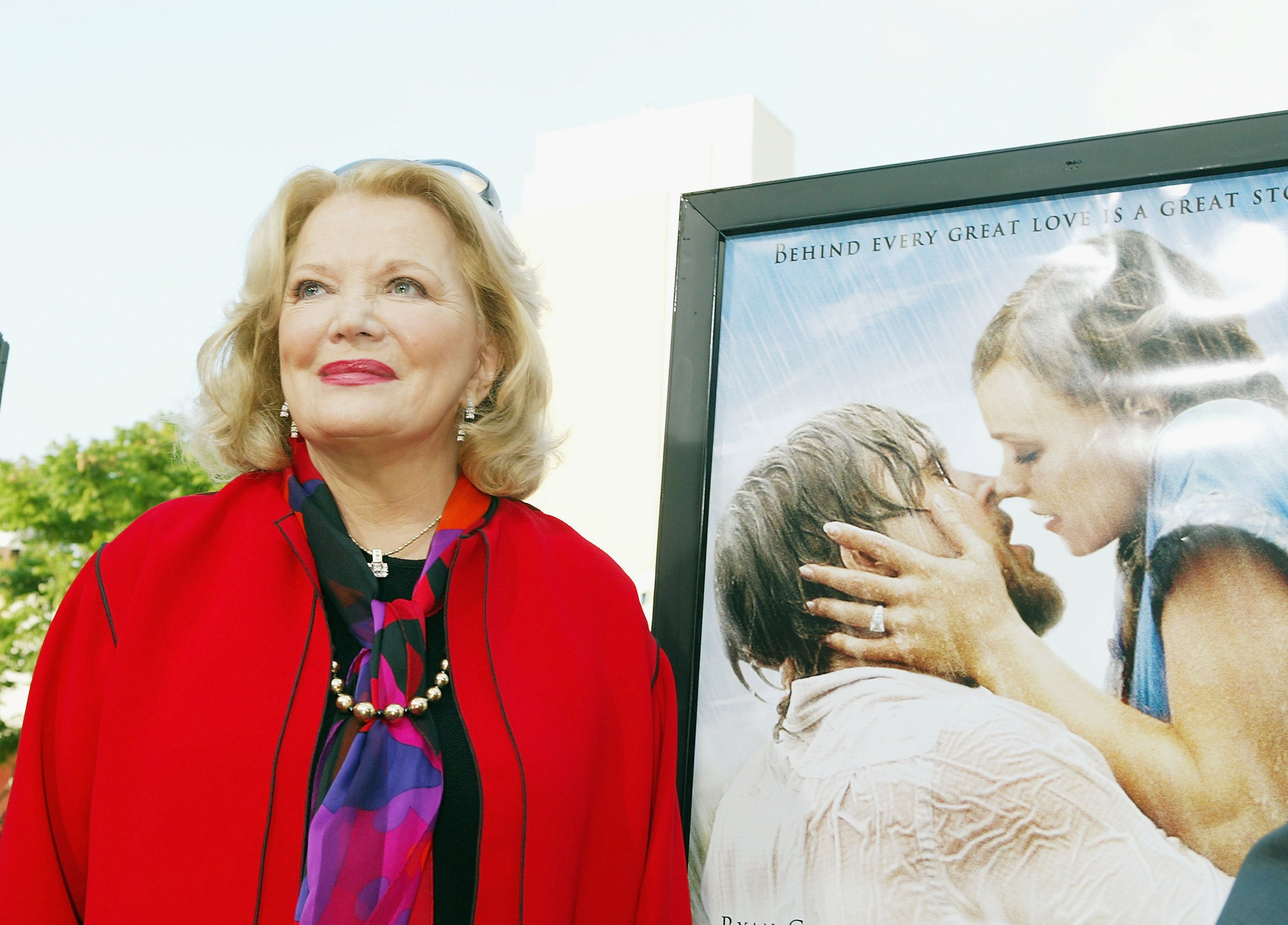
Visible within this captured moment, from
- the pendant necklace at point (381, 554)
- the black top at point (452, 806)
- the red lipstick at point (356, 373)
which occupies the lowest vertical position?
the black top at point (452, 806)

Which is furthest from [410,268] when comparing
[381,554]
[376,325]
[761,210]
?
[761,210]

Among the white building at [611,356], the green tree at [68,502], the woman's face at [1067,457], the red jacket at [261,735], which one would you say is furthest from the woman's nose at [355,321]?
the green tree at [68,502]

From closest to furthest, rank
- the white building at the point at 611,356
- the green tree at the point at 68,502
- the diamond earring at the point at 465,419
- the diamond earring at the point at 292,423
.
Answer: the diamond earring at the point at 292,423
the diamond earring at the point at 465,419
the white building at the point at 611,356
the green tree at the point at 68,502

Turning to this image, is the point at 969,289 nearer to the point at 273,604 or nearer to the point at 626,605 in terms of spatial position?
the point at 626,605

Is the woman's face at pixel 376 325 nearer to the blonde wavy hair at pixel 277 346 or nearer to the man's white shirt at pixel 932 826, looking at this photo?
the blonde wavy hair at pixel 277 346

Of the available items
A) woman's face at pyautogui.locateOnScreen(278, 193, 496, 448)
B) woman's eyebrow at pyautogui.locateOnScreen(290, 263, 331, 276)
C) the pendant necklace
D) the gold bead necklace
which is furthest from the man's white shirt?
woman's eyebrow at pyautogui.locateOnScreen(290, 263, 331, 276)

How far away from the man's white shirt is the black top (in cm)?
42

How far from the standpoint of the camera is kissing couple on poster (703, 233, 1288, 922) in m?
1.55

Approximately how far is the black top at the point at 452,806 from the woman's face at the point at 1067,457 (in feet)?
3.16

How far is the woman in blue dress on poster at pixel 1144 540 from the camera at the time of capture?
1531mm

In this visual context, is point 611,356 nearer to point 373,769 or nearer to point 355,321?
point 355,321

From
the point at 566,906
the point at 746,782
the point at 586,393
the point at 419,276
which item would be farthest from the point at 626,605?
the point at 586,393

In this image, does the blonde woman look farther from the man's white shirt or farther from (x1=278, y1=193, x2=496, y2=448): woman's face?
the man's white shirt

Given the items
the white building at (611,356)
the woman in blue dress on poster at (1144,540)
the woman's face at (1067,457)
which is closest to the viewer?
the woman in blue dress on poster at (1144,540)
